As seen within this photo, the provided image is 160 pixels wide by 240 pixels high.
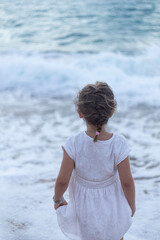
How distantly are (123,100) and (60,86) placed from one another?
5.11 ft

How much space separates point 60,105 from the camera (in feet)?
19.2

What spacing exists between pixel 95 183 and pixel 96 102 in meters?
0.44

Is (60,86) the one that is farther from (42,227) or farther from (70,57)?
(42,227)

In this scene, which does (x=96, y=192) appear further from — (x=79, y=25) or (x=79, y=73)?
(x=79, y=25)

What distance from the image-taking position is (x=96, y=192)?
1813 millimetres

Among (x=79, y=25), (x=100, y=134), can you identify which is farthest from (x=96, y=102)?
(x=79, y=25)

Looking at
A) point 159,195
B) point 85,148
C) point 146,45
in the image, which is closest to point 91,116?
point 85,148

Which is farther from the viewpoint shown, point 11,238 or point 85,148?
point 11,238

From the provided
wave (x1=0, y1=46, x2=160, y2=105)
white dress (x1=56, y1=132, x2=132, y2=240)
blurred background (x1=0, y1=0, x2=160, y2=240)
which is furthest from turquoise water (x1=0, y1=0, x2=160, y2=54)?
white dress (x1=56, y1=132, x2=132, y2=240)

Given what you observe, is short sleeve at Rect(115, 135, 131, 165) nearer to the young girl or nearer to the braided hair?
the young girl

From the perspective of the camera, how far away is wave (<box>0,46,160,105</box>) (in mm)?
6770

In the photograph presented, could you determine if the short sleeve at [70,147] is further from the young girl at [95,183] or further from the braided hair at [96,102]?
the braided hair at [96,102]

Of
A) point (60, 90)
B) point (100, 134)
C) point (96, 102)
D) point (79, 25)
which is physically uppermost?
point (96, 102)

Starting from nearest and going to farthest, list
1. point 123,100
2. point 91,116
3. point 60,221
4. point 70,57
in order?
point 91,116 < point 60,221 < point 123,100 < point 70,57
